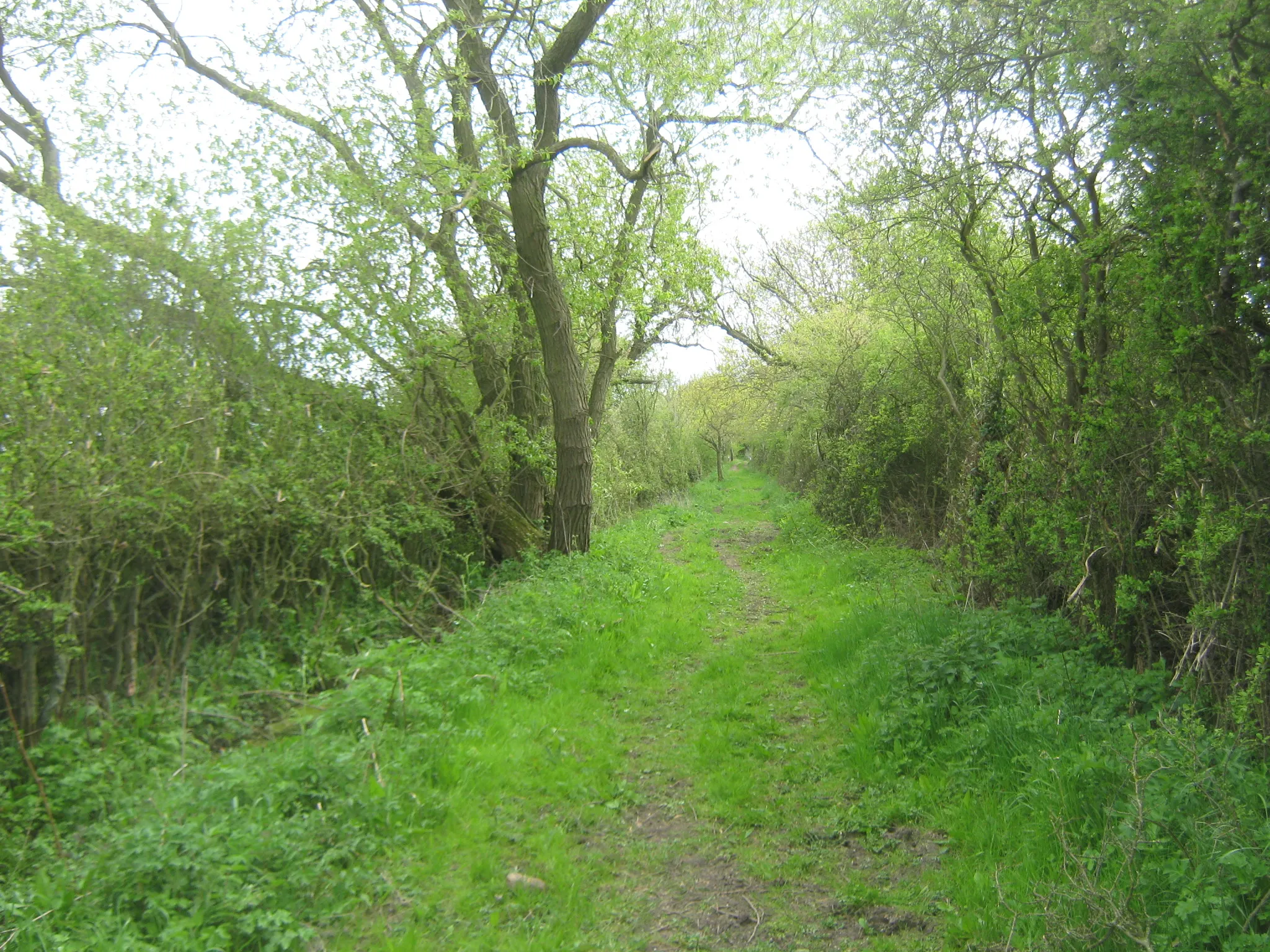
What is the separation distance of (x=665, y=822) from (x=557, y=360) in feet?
26.1

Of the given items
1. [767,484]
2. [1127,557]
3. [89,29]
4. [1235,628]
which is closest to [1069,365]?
[1127,557]

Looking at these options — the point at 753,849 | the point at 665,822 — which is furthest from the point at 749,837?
the point at 665,822

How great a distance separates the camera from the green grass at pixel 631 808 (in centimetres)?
377

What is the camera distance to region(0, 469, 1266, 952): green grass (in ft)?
12.4

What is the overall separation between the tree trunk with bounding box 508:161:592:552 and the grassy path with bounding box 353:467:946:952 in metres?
3.34

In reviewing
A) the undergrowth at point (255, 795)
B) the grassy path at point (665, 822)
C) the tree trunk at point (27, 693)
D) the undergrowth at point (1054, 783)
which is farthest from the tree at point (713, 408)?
the tree trunk at point (27, 693)

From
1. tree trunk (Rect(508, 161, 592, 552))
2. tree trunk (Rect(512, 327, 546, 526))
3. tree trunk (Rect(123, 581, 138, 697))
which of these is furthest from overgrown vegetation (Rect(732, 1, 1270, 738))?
tree trunk (Rect(123, 581, 138, 697))

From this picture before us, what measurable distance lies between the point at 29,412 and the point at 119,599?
1705 millimetres

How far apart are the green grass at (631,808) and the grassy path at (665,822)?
2 cm

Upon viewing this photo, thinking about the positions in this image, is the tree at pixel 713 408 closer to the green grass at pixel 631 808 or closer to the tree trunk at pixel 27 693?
the green grass at pixel 631 808

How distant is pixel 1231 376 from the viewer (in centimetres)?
435

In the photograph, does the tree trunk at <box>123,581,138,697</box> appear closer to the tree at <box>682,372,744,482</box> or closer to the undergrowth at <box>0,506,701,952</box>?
the undergrowth at <box>0,506,701,952</box>

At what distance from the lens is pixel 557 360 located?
1190 centimetres

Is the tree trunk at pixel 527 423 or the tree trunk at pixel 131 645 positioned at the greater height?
the tree trunk at pixel 527 423
